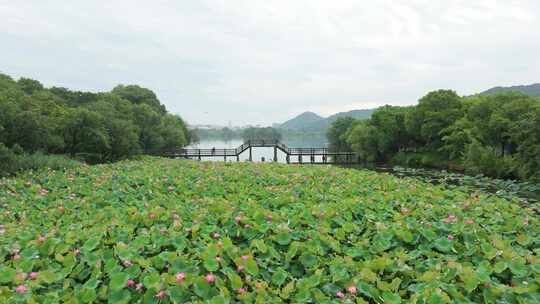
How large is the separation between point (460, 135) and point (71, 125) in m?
27.2

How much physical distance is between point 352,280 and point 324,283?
201 mm

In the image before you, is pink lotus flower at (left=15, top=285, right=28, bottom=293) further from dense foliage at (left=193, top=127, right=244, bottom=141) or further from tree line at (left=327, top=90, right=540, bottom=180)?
dense foliage at (left=193, top=127, right=244, bottom=141)

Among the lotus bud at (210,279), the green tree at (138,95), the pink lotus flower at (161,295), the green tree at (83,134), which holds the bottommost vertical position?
Answer: the pink lotus flower at (161,295)

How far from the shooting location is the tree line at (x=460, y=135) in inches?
882

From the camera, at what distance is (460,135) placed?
29375mm

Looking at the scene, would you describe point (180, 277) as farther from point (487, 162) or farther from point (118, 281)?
point (487, 162)

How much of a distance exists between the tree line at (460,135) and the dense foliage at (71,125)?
22702mm

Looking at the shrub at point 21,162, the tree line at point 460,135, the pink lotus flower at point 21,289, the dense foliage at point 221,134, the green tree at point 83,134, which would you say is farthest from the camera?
the dense foliage at point 221,134

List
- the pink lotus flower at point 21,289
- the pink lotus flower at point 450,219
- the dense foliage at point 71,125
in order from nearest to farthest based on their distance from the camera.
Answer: the pink lotus flower at point 21,289, the pink lotus flower at point 450,219, the dense foliage at point 71,125

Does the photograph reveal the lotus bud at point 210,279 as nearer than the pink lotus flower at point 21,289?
No

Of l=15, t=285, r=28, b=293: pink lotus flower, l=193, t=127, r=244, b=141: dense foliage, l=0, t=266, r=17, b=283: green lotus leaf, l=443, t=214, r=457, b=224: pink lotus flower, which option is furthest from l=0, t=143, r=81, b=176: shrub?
l=193, t=127, r=244, b=141: dense foliage

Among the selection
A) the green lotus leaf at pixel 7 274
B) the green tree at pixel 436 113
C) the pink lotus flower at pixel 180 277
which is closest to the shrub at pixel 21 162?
the green lotus leaf at pixel 7 274

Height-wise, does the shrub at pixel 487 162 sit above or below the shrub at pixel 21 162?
below

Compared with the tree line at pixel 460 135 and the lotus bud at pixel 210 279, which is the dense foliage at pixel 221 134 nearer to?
the tree line at pixel 460 135
